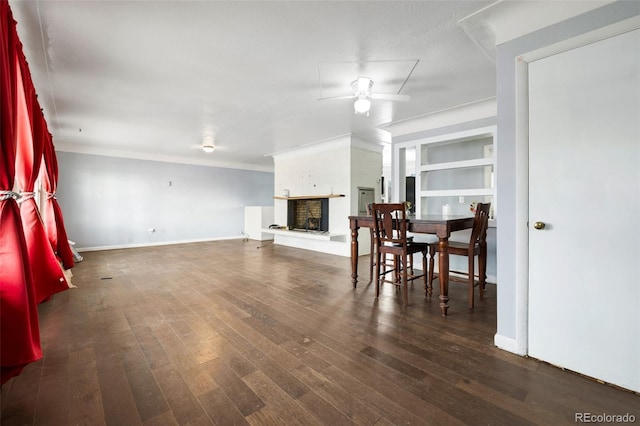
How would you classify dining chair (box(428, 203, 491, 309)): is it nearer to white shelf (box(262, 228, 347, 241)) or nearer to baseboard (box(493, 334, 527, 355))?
baseboard (box(493, 334, 527, 355))

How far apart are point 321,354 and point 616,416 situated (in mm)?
1567

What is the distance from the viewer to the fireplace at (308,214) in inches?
247

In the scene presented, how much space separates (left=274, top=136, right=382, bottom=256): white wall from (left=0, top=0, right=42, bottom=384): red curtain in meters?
4.64

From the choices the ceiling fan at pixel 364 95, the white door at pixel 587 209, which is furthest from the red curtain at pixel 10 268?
the white door at pixel 587 209

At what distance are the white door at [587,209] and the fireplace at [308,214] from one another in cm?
456

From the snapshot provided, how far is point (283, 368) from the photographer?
1.76m

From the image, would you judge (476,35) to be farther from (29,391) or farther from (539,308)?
(29,391)

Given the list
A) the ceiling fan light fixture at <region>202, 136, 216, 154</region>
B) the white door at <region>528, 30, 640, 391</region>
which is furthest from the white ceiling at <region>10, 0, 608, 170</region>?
the ceiling fan light fixture at <region>202, 136, 216, 154</region>

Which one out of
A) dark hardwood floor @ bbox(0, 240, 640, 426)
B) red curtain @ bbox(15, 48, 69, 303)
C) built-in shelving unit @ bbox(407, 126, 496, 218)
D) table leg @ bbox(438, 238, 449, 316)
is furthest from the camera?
built-in shelving unit @ bbox(407, 126, 496, 218)

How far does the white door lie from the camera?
157cm

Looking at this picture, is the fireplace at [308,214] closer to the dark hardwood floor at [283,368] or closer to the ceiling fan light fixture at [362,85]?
the dark hardwood floor at [283,368]

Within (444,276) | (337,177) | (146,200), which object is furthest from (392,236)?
(146,200)

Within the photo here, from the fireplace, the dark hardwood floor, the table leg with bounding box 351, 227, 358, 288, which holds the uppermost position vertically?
the fireplace

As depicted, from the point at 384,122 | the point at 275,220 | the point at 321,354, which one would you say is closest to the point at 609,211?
the point at 321,354
